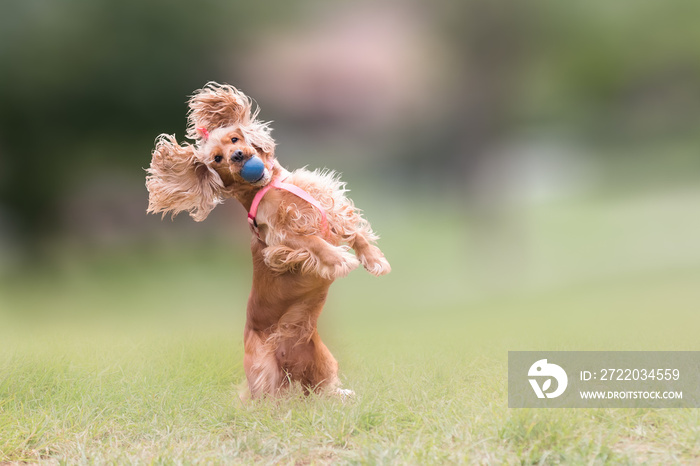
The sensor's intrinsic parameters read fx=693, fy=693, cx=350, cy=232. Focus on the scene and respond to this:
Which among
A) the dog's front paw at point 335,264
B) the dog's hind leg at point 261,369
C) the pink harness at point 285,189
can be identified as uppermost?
the pink harness at point 285,189

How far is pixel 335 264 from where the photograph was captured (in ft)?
6.22

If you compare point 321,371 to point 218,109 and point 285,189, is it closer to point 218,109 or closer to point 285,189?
point 285,189

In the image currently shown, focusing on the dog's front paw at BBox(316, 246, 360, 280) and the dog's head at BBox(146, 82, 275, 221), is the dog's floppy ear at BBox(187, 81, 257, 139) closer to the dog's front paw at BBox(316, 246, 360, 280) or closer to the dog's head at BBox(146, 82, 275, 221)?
the dog's head at BBox(146, 82, 275, 221)

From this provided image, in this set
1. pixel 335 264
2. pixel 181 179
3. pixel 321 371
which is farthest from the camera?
pixel 321 371

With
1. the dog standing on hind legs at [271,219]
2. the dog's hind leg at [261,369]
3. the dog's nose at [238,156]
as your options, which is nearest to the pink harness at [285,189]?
the dog standing on hind legs at [271,219]

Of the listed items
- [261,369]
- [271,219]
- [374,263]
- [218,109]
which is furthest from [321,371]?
[218,109]

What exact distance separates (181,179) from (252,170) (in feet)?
0.84

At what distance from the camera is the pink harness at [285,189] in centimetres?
197

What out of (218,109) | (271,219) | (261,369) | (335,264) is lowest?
(261,369)

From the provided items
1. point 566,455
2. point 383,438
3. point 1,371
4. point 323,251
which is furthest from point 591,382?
point 1,371

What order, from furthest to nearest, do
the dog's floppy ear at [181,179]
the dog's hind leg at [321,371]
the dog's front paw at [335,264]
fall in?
1. the dog's hind leg at [321,371]
2. the dog's floppy ear at [181,179]
3. the dog's front paw at [335,264]

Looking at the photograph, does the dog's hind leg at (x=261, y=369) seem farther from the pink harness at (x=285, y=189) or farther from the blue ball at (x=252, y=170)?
the blue ball at (x=252, y=170)

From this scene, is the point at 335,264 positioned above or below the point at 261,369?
above

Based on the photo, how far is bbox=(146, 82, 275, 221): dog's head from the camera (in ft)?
6.43
